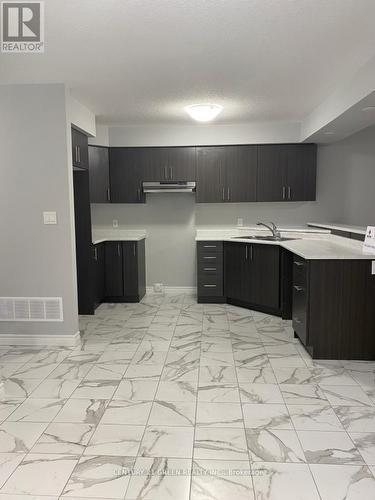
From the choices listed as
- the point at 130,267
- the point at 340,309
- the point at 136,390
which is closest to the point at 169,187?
the point at 130,267

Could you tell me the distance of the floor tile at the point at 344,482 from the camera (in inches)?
71.4

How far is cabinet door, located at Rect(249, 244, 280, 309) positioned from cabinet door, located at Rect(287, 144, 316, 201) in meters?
1.16

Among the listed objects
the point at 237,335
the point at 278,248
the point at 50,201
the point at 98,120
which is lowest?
the point at 237,335

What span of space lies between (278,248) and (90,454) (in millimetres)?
3213

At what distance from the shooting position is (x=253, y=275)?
16.4 ft

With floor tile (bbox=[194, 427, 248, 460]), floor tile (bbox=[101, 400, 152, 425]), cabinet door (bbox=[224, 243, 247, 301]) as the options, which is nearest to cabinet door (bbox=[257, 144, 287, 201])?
cabinet door (bbox=[224, 243, 247, 301])

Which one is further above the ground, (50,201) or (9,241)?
(50,201)

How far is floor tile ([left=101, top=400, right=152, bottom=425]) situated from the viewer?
2459mm

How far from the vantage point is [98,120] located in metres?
5.16

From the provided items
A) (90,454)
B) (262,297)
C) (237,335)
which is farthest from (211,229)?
(90,454)

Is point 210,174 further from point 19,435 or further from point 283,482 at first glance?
point 283,482

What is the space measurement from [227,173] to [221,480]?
4.25 meters

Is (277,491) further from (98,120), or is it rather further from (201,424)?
(98,120)

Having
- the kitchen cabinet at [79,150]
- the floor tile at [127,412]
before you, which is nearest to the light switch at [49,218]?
the kitchen cabinet at [79,150]
